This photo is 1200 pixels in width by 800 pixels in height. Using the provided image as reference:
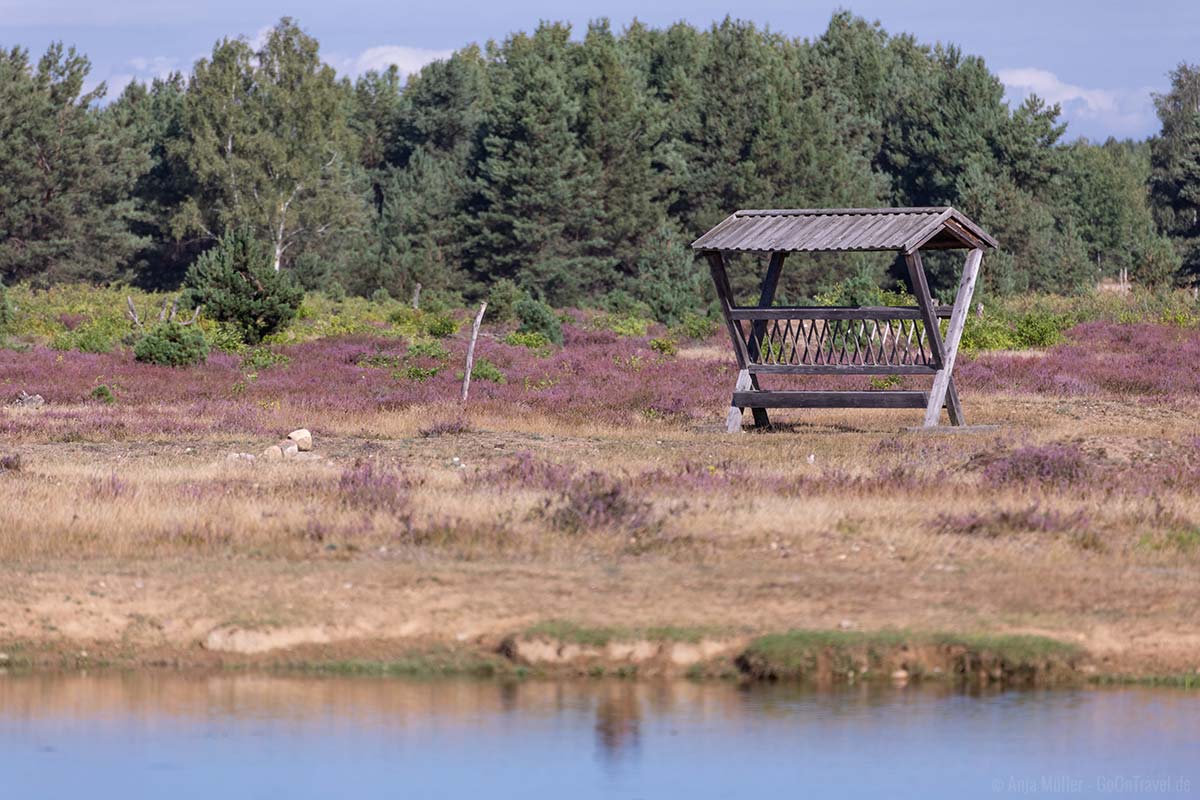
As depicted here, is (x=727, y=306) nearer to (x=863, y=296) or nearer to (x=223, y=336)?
(x=223, y=336)

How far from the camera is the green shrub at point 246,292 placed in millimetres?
40156

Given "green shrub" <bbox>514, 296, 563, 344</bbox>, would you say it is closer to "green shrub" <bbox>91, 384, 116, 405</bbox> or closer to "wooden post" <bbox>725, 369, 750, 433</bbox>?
"green shrub" <bbox>91, 384, 116, 405</bbox>

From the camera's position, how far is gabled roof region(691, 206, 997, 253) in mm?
23734

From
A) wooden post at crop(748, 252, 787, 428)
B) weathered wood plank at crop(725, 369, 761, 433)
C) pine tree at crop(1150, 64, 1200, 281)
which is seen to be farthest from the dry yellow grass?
pine tree at crop(1150, 64, 1200, 281)

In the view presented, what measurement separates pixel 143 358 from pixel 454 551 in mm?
21735

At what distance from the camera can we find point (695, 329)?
1890 inches

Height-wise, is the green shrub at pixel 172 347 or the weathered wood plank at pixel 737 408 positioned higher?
the green shrub at pixel 172 347

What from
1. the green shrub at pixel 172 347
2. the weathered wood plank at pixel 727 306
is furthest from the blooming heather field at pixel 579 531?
the green shrub at pixel 172 347

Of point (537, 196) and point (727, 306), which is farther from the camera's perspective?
point (537, 196)

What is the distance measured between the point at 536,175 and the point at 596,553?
5966 centimetres

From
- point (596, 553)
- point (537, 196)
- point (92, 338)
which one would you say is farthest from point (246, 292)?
point (537, 196)

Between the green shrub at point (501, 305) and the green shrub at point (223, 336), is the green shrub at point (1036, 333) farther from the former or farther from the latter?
the green shrub at point (223, 336)

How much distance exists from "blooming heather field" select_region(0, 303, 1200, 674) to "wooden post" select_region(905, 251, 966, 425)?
95 centimetres

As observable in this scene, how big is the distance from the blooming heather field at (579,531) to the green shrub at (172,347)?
6.98m
